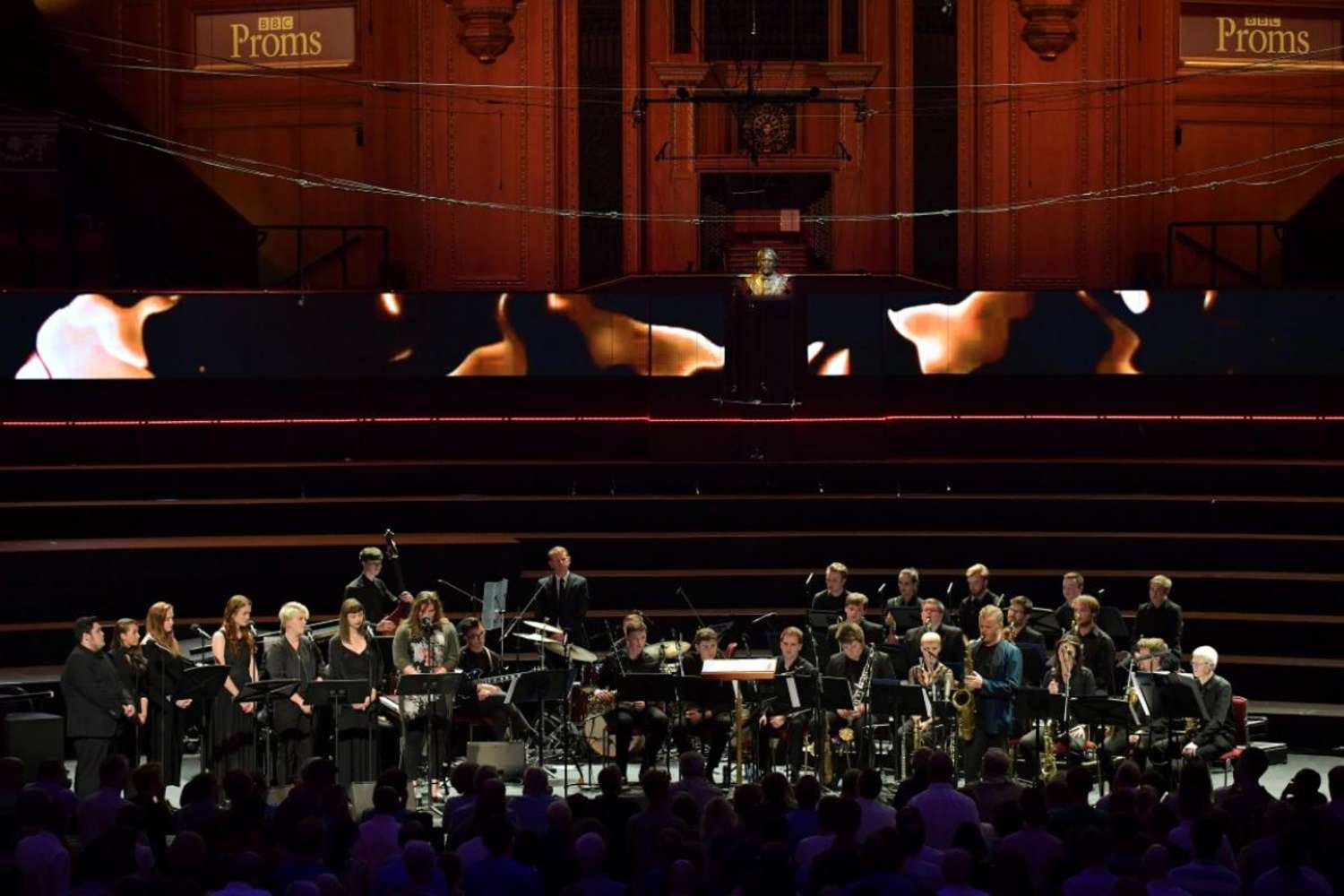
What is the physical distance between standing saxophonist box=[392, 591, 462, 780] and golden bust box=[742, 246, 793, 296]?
5880mm

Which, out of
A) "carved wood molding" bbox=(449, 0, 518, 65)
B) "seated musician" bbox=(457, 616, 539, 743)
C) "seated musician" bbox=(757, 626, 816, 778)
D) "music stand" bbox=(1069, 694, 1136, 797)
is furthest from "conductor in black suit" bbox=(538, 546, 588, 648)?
"carved wood molding" bbox=(449, 0, 518, 65)

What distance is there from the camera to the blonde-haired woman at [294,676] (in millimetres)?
13336

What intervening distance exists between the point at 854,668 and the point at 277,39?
1016cm

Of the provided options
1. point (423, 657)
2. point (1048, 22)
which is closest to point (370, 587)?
point (423, 657)

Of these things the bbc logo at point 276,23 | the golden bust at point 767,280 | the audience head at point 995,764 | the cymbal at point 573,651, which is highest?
the bbc logo at point 276,23

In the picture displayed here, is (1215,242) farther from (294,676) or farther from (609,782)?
(609,782)

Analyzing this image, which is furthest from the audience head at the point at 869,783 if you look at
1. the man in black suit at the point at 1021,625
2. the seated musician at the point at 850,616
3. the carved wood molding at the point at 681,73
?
the carved wood molding at the point at 681,73

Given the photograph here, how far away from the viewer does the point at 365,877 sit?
772cm

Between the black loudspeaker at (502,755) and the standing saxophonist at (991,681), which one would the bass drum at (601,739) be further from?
the standing saxophonist at (991,681)

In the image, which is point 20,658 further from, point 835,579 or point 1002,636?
point 1002,636

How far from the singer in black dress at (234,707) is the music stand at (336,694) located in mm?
503

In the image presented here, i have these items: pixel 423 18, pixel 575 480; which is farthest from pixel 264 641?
pixel 423 18

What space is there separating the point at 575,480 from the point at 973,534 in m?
3.75

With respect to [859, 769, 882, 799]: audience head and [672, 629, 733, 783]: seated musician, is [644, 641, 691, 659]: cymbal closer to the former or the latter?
A: [672, 629, 733, 783]: seated musician
